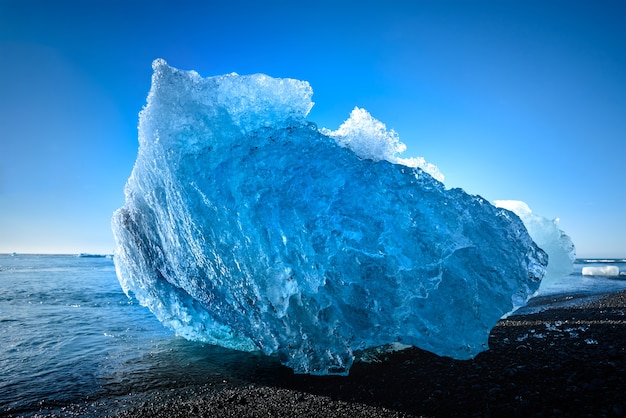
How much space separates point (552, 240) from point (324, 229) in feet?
34.8

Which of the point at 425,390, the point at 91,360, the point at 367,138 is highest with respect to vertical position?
the point at 367,138

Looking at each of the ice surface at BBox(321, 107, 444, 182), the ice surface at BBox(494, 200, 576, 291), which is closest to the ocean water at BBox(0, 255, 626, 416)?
the ice surface at BBox(321, 107, 444, 182)

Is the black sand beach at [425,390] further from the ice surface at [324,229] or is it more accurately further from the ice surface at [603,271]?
the ice surface at [603,271]

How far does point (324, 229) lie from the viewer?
6.72 metres

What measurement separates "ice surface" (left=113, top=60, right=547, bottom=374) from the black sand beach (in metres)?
0.52

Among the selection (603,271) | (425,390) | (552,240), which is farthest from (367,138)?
(603,271)

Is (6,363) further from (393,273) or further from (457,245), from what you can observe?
(457,245)

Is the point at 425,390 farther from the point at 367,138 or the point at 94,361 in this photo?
the point at 94,361

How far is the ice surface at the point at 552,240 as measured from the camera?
41.6 ft

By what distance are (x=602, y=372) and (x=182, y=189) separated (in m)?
8.28

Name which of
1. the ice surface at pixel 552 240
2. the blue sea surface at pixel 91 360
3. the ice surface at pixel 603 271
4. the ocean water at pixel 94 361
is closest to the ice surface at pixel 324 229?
the ocean water at pixel 94 361

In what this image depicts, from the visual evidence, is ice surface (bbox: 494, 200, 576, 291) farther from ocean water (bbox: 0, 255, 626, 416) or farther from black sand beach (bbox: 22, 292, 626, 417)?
ocean water (bbox: 0, 255, 626, 416)

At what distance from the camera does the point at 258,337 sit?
7.61 meters

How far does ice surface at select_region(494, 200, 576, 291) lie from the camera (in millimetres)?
12680
